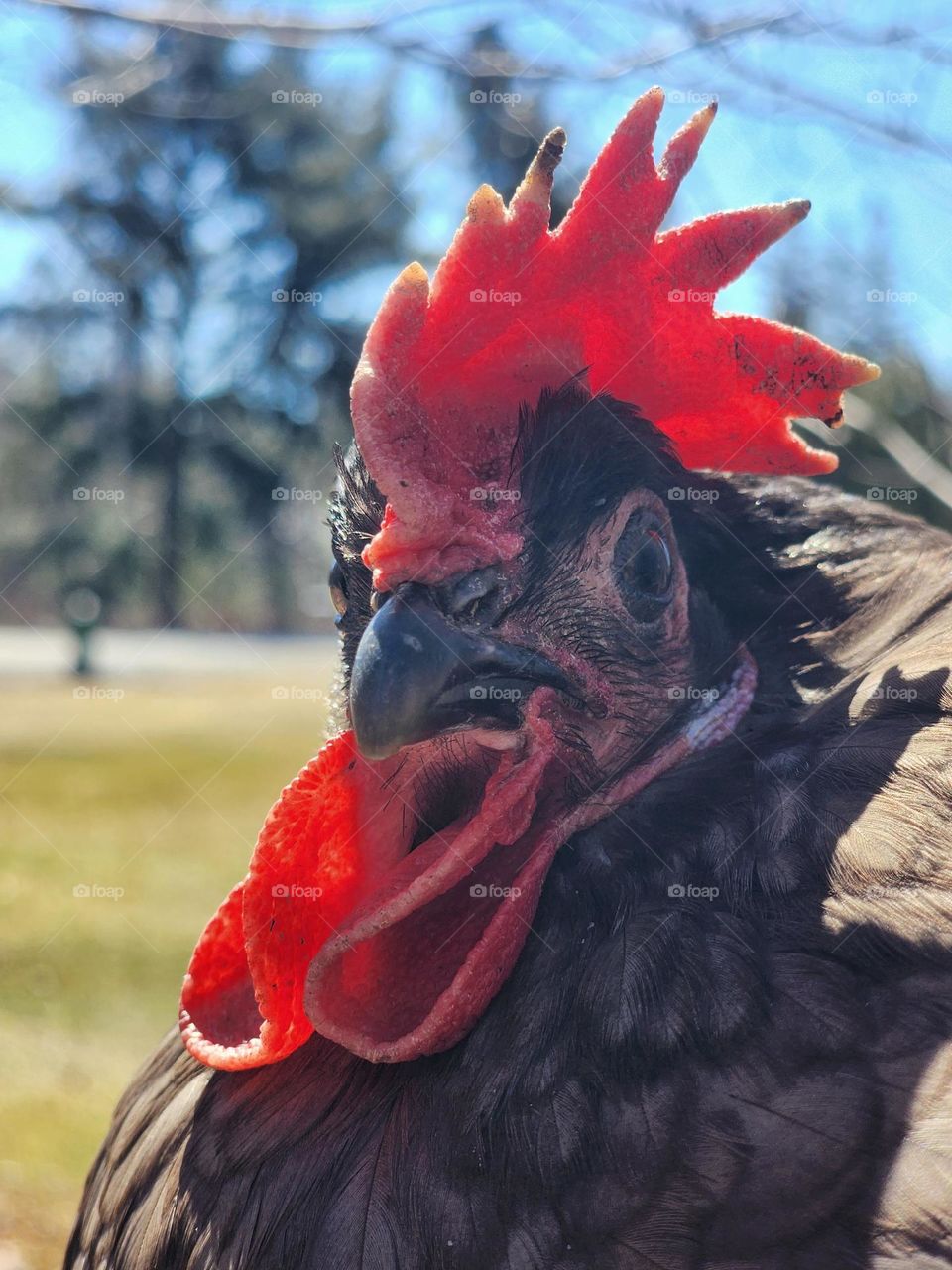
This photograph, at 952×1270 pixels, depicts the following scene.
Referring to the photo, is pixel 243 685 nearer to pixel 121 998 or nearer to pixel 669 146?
pixel 121 998

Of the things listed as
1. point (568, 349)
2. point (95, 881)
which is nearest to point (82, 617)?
point (95, 881)

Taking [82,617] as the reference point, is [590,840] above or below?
above

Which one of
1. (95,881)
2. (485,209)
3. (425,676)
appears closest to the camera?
(425,676)

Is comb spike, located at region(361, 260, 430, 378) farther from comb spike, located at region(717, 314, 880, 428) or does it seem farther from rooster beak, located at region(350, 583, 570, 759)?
comb spike, located at region(717, 314, 880, 428)

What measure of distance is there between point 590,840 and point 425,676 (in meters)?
Result: 0.44

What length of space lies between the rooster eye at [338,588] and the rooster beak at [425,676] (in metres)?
0.43

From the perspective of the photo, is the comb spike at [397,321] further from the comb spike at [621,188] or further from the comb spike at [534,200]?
the comb spike at [621,188]

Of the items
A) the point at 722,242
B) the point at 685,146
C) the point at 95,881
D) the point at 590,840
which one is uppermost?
the point at 685,146

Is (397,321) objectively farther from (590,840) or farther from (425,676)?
(590,840)

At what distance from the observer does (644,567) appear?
6.64 ft

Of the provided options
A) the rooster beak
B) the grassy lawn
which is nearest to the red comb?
the rooster beak

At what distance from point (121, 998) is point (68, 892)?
1.38 meters

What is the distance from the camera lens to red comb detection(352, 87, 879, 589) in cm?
188

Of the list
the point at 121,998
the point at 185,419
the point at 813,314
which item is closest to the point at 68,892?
the point at 121,998
